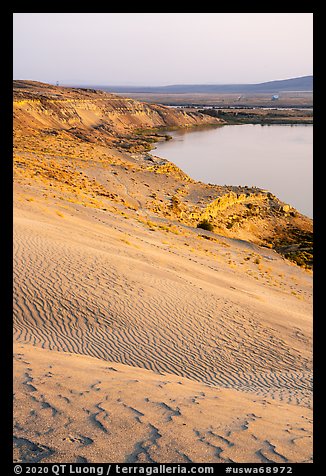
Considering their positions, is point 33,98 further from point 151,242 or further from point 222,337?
point 222,337

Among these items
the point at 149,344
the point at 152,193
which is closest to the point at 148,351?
the point at 149,344

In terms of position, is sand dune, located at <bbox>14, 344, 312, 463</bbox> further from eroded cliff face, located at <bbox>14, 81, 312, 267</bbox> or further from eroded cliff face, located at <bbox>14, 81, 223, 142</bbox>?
eroded cliff face, located at <bbox>14, 81, 223, 142</bbox>

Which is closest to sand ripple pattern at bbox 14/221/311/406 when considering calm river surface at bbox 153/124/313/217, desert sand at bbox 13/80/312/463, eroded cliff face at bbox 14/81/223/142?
desert sand at bbox 13/80/312/463

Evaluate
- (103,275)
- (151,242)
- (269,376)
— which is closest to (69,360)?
(269,376)

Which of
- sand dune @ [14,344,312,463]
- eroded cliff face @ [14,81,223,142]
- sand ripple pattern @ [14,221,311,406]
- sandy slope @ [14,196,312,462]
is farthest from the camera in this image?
eroded cliff face @ [14,81,223,142]

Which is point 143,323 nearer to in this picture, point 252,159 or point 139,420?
point 139,420

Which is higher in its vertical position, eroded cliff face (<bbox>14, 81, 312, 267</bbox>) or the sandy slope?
eroded cliff face (<bbox>14, 81, 312, 267</bbox>)
